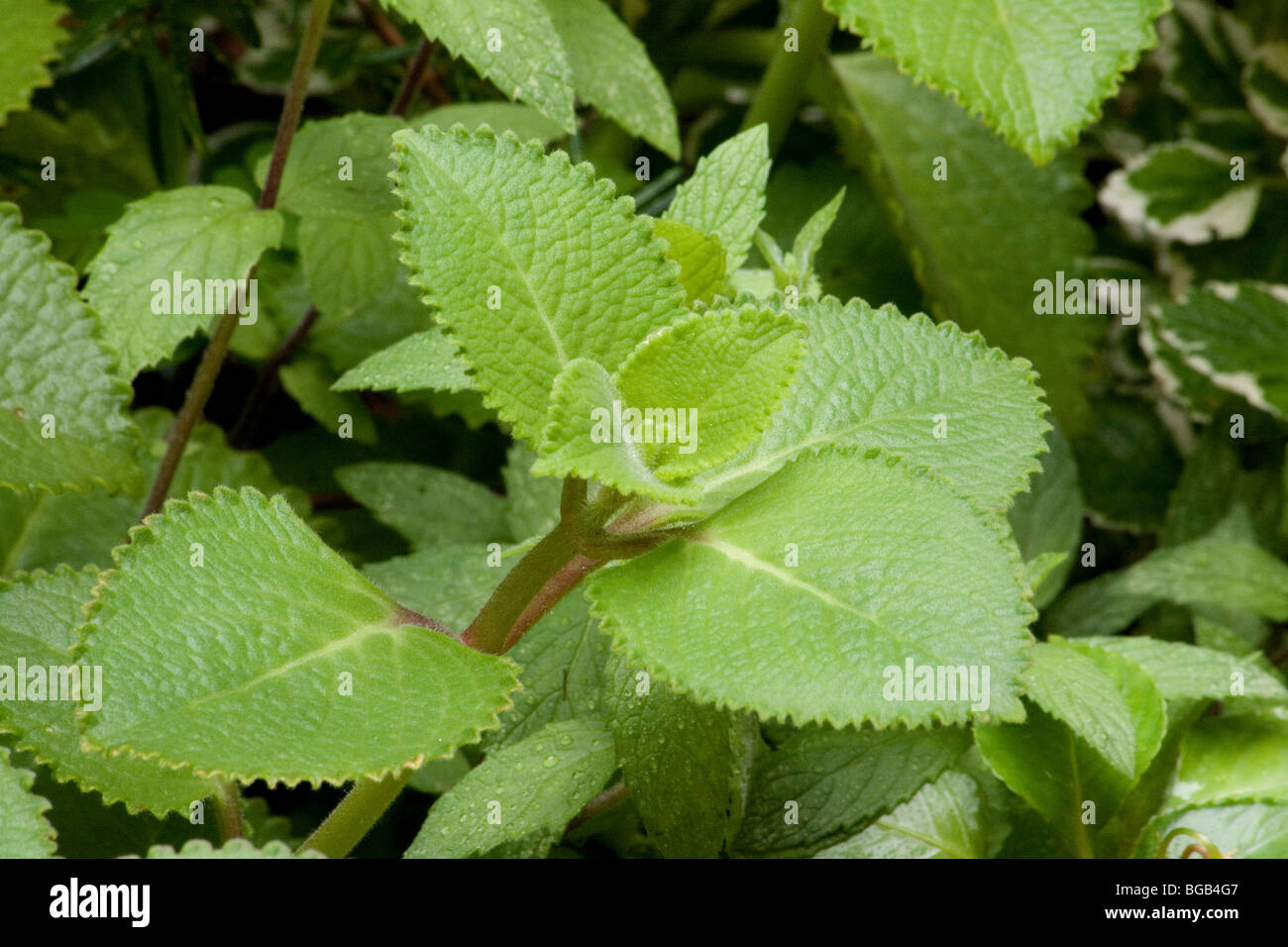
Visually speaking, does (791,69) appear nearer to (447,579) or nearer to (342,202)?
(342,202)

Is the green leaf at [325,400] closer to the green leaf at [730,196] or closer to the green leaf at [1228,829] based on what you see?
the green leaf at [730,196]

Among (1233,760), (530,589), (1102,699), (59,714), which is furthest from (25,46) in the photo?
(1233,760)

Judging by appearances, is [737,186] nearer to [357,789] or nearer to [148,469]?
[357,789]

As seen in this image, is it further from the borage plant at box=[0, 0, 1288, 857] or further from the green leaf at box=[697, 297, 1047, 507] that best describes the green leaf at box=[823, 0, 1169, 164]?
the green leaf at box=[697, 297, 1047, 507]

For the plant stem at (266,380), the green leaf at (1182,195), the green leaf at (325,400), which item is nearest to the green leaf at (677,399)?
the green leaf at (325,400)

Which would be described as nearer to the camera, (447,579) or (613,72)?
(447,579)

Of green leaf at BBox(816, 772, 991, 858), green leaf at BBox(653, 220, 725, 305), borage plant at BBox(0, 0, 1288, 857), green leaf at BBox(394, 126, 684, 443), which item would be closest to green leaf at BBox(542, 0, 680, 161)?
borage plant at BBox(0, 0, 1288, 857)
